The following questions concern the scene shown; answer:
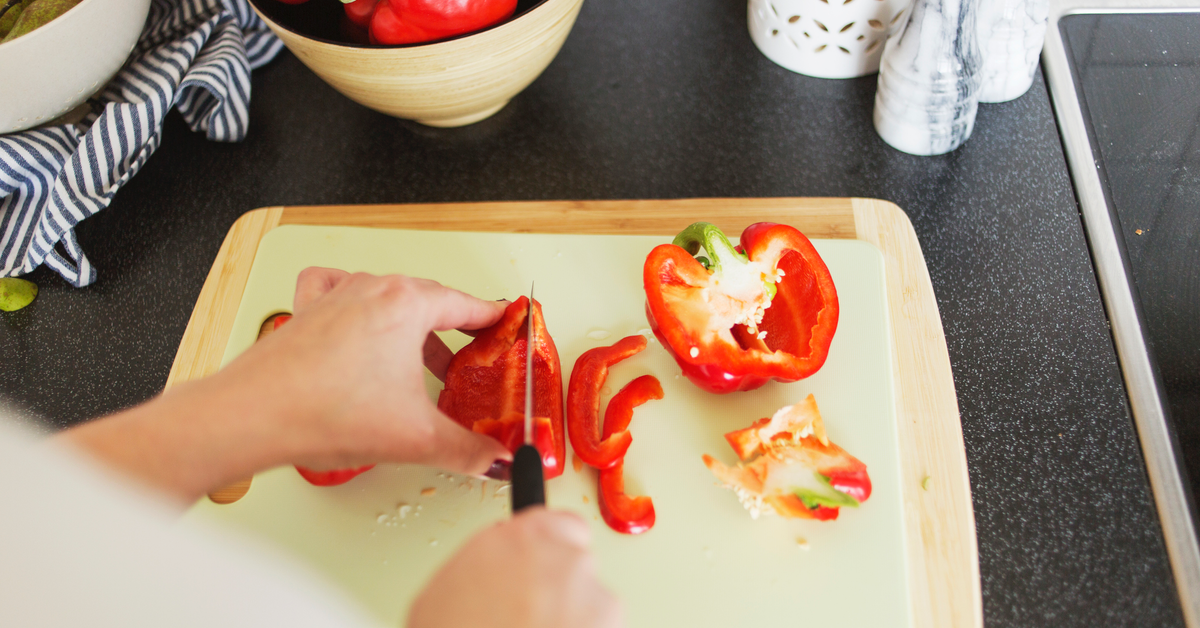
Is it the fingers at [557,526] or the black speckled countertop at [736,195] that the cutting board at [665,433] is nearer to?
the black speckled countertop at [736,195]

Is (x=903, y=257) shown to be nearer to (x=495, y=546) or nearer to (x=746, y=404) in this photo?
(x=746, y=404)

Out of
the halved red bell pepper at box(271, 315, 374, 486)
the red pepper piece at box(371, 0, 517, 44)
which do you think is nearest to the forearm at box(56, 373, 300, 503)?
the halved red bell pepper at box(271, 315, 374, 486)

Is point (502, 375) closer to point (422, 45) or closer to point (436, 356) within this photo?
point (436, 356)

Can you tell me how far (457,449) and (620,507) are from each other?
0.24m

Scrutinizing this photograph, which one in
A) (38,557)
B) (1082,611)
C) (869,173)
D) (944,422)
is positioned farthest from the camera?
(869,173)

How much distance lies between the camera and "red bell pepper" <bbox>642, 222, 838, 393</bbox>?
3.05 ft

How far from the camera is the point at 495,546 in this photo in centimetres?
53

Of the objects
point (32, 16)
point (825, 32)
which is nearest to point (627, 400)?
point (825, 32)

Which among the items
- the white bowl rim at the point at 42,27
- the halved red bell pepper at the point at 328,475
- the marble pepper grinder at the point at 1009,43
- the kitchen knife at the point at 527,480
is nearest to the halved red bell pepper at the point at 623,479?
the kitchen knife at the point at 527,480

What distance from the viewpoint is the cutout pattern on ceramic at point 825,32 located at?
123cm

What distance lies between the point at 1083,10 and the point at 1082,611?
1.15m

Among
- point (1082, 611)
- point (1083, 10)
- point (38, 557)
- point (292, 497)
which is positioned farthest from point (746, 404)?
point (1083, 10)

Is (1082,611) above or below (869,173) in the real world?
below

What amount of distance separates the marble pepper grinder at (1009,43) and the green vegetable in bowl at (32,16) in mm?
1442
